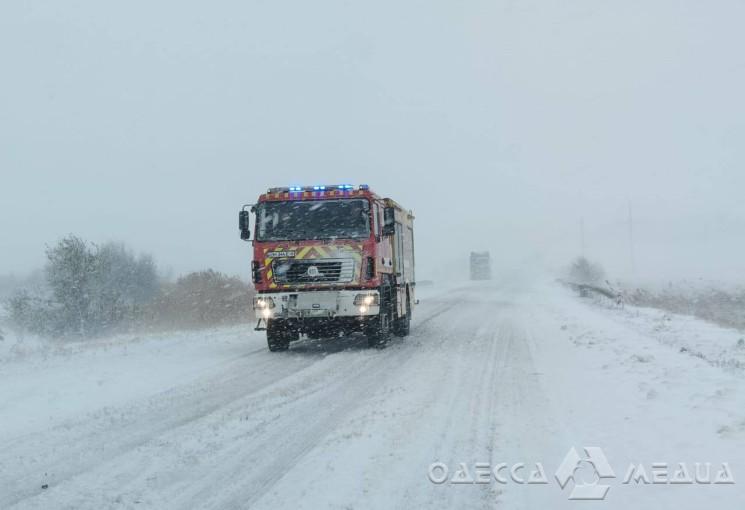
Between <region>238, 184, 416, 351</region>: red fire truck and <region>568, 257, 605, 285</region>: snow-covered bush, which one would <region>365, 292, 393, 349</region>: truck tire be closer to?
<region>238, 184, 416, 351</region>: red fire truck

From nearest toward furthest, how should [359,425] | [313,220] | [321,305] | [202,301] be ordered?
[359,425]
[321,305]
[313,220]
[202,301]

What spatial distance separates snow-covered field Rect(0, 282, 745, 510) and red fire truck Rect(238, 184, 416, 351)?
0.85 m

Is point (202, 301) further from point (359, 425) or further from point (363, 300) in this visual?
point (359, 425)

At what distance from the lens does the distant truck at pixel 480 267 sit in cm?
7962

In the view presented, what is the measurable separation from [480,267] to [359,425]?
74924mm

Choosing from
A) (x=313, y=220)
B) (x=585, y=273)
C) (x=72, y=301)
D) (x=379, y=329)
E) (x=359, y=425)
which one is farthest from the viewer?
(x=585, y=273)

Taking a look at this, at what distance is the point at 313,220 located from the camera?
12.6 metres

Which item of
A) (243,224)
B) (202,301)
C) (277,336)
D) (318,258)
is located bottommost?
(277,336)

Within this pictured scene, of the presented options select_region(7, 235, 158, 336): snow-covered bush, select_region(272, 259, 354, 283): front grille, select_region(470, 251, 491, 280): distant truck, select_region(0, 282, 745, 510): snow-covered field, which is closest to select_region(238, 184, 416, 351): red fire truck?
select_region(272, 259, 354, 283): front grille

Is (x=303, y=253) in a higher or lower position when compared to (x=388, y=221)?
lower

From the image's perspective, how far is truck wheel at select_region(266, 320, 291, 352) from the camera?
12742 millimetres

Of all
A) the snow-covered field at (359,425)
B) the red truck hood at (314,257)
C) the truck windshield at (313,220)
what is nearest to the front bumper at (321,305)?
the red truck hood at (314,257)

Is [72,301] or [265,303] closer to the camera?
[265,303]

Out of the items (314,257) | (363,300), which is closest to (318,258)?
(314,257)
